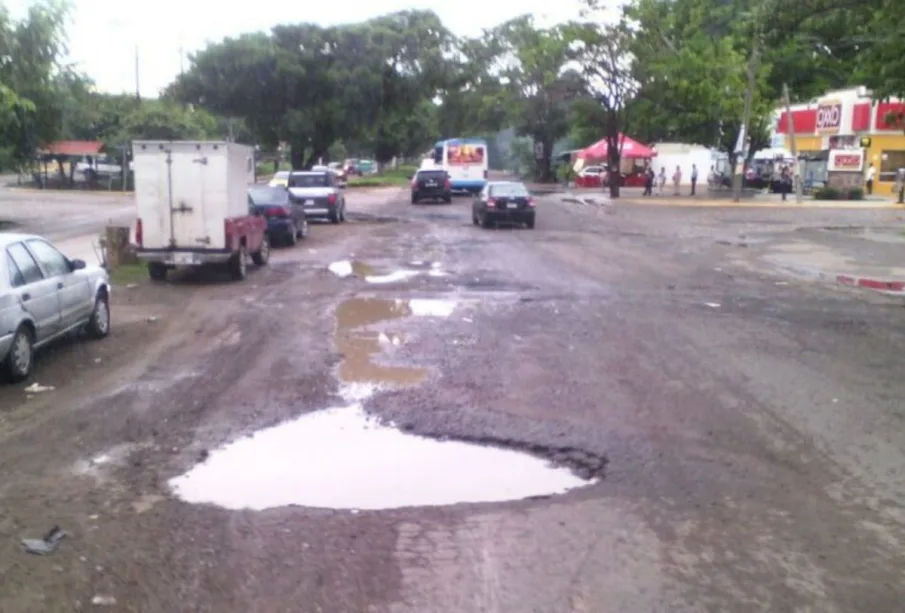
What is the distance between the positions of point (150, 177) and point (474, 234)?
1347 cm

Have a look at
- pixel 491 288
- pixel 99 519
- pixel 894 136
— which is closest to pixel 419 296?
pixel 491 288

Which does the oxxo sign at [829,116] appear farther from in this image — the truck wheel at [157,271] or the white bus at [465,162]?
the truck wheel at [157,271]

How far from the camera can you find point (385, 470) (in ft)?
24.0

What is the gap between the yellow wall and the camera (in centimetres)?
5491

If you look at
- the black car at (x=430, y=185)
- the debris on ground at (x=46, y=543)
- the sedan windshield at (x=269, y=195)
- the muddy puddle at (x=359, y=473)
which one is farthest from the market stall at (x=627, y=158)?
the debris on ground at (x=46, y=543)

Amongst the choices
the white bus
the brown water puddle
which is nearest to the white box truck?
the brown water puddle

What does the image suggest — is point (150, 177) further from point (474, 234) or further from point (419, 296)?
point (474, 234)

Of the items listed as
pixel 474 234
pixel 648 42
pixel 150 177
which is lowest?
pixel 474 234

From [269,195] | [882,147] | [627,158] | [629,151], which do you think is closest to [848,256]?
[269,195]

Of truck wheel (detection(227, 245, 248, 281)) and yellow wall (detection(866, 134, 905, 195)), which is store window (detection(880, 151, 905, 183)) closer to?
yellow wall (detection(866, 134, 905, 195))

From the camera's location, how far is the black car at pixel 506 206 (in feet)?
107

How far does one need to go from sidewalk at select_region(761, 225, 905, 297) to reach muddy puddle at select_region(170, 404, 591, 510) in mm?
12986

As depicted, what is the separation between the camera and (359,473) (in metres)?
7.26

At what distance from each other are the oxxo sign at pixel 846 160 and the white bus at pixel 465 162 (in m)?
18.7
